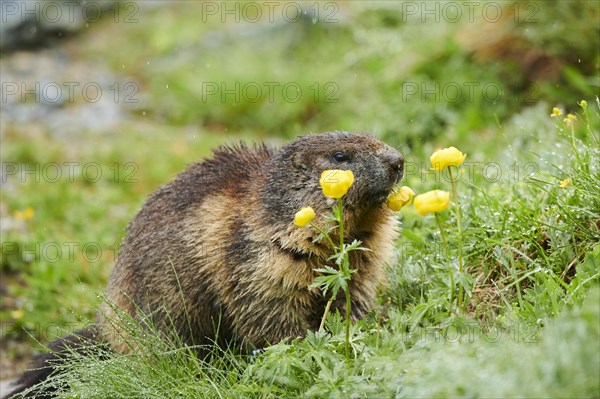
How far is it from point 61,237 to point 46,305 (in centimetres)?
124

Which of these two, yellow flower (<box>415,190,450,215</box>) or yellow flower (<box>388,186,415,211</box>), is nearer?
yellow flower (<box>415,190,450,215</box>)

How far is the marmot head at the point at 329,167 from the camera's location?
4172 mm

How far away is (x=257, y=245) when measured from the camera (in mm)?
4391

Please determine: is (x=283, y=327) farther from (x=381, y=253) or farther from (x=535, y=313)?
(x=535, y=313)

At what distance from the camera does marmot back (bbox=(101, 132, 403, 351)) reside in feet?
14.0

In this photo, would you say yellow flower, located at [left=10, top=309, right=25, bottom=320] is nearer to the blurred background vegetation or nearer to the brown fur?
the blurred background vegetation

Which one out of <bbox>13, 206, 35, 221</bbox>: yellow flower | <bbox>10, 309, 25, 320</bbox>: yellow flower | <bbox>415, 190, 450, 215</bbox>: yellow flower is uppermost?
<bbox>415, 190, 450, 215</bbox>: yellow flower

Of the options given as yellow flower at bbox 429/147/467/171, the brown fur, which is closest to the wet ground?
the brown fur

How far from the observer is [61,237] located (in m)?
7.78

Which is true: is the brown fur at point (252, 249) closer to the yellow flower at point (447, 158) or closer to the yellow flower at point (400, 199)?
the yellow flower at point (400, 199)

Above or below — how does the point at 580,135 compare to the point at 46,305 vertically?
above

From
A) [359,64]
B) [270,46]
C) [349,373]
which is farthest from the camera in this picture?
[270,46]

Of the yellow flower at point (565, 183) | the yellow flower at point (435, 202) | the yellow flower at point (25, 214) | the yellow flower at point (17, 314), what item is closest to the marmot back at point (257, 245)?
the yellow flower at point (565, 183)

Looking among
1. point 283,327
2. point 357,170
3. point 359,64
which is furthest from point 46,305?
point 359,64
